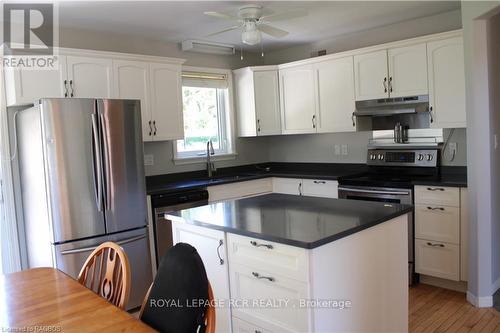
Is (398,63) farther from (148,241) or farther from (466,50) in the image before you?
(148,241)

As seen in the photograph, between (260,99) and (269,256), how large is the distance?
10.1 ft

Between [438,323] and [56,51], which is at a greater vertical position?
[56,51]

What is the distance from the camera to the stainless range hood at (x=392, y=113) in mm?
3832

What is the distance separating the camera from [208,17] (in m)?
3.61

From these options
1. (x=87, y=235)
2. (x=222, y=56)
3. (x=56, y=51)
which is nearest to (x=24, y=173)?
(x=87, y=235)

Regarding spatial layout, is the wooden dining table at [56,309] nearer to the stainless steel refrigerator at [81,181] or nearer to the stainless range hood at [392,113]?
the stainless steel refrigerator at [81,181]

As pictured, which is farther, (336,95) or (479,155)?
(336,95)

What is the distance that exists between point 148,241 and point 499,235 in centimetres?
291

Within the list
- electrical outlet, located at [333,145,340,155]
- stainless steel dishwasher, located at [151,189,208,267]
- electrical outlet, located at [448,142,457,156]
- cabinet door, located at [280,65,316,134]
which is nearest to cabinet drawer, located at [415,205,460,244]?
electrical outlet, located at [448,142,457,156]

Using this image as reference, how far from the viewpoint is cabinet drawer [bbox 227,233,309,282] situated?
189cm

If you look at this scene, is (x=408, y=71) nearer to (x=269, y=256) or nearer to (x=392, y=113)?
(x=392, y=113)

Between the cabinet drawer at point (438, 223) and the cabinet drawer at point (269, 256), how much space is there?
6.56 ft

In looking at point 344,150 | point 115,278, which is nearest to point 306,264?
point 115,278

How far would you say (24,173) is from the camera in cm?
345
